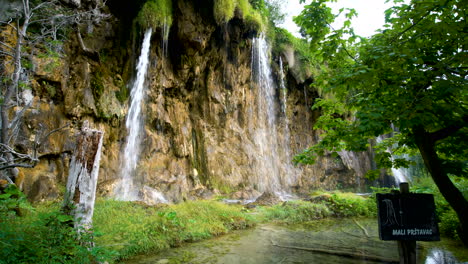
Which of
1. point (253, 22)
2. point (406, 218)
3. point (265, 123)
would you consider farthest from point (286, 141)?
point (406, 218)

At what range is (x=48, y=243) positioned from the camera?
3.75m

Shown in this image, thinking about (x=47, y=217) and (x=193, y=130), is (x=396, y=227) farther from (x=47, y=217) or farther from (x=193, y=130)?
(x=193, y=130)

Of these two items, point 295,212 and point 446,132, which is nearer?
point 446,132

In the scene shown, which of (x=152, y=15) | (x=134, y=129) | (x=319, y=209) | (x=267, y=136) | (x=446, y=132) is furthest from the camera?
(x=267, y=136)

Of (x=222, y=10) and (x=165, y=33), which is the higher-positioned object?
(x=222, y=10)

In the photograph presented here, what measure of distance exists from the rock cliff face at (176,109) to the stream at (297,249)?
4.89 metres

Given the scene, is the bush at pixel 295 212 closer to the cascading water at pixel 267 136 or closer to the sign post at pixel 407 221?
the cascading water at pixel 267 136

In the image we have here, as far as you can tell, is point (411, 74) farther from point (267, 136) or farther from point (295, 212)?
point (267, 136)

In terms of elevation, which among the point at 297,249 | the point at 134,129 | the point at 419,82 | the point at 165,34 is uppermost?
the point at 165,34

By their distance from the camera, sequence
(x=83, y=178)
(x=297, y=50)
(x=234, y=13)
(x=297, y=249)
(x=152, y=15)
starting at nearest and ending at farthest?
(x=83, y=178) < (x=297, y=249) < (x=152, y=15) < (x=234, y=13) < (x=297, y=50)

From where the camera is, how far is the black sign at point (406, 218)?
3623 millimetres

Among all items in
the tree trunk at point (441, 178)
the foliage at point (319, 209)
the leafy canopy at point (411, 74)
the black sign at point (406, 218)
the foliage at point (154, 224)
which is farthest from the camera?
the foliage at point (319, 209)

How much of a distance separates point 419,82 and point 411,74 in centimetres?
16

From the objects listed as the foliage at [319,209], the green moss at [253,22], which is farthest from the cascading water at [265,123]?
the foliage at [319,209]
